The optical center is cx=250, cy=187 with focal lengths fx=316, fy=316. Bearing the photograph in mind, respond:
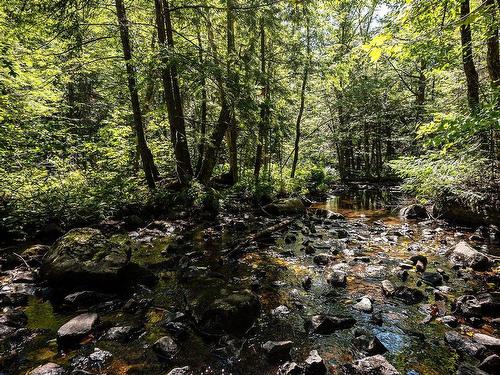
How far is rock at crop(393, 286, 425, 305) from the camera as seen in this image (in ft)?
17.5

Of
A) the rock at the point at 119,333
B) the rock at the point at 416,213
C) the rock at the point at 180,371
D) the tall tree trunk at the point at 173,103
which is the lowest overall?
the rock at the point at 416,213

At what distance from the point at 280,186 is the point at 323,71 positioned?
668 centimetres

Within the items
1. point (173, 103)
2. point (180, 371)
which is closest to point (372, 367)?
point (180, 371)

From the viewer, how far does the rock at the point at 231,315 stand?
448 cm

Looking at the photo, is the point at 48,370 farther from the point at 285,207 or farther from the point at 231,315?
the point at 285,207

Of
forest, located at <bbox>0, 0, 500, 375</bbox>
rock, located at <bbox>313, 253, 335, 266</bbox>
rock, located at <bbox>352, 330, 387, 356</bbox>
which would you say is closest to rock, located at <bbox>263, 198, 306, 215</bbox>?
forest, located at <bbox>0, 0, 500, 375</bbox>

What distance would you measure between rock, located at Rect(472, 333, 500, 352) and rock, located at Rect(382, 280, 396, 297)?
1477 mm

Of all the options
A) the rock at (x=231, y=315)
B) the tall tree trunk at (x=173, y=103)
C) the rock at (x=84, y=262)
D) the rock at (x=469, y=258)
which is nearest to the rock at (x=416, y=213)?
the rock at (x=469, y=258)

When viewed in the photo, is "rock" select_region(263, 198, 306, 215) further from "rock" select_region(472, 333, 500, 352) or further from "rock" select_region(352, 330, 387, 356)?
"rock" select_region(472, 333, 500, 352)

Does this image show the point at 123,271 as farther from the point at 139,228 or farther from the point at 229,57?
the point at 229,57

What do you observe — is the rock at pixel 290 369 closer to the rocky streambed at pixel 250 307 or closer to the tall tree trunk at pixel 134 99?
the rocky streambed at pixel 250 307

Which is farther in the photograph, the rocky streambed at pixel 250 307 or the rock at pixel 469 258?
the rock at pixel 469 258

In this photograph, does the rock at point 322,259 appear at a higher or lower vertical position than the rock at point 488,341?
higher

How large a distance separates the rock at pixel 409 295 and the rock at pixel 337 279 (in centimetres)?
94
